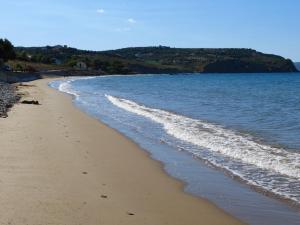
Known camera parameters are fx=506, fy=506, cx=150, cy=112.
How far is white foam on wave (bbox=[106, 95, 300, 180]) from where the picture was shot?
13148 mm

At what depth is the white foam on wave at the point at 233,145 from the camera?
43.1 ft

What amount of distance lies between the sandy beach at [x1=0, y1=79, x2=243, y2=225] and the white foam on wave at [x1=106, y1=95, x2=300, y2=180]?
8.16ft

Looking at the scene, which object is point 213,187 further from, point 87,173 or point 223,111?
point 223,111

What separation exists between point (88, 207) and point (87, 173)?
2.88m

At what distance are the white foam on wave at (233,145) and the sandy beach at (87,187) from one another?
2.49 meters

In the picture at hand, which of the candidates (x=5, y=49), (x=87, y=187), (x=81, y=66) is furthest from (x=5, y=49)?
(x=87, y=187)

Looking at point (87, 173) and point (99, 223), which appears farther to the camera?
point (87, 173)

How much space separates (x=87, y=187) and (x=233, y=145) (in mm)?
7322

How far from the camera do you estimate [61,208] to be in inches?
337

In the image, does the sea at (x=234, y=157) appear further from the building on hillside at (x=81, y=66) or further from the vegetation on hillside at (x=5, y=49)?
the building on hillside at (x=81, y=66)

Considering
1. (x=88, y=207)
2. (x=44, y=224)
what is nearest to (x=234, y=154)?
(x=88, y=207)

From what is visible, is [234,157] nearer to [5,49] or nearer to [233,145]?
[233,145]

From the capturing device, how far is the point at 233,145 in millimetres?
16406

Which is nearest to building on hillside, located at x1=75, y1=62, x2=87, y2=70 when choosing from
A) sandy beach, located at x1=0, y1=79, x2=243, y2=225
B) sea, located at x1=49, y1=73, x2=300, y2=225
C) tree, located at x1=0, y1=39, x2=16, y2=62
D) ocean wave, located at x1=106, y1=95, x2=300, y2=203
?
tree, located at x1=0, y1=39, x2=16, y2=62
